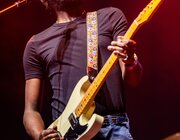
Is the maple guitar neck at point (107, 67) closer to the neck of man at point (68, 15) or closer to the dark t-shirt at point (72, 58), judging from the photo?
the dark t-shirt at point (72, 58)

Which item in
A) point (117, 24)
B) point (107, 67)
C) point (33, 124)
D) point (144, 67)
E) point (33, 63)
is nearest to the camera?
point (107, 67)

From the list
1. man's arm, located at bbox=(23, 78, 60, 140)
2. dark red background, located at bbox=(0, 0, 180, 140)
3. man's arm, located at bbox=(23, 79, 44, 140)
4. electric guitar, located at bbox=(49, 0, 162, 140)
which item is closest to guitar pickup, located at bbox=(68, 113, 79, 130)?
electric guitar, located at bbox=(49, 0, 162, 140)

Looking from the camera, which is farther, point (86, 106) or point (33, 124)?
point (33, 124)

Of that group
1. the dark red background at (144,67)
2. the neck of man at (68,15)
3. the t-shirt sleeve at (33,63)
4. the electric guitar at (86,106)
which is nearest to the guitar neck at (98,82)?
the electric guitar at (86,106)

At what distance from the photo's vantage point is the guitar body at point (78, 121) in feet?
6.57

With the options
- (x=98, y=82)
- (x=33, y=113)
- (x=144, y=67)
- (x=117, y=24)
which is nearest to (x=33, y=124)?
(x=33, y=113)

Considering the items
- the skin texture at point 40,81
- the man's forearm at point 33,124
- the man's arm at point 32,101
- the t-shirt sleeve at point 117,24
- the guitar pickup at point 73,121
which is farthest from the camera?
the man's arm at point 32,101

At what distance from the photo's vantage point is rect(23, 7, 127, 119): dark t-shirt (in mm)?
2141

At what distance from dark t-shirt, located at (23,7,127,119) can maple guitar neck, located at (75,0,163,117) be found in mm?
77

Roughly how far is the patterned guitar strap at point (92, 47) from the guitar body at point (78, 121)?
1.9 inches

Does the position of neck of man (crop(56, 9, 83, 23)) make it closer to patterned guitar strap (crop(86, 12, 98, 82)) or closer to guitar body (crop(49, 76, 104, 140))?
patterned guitar strap (crop(86, 12, 98, 82))

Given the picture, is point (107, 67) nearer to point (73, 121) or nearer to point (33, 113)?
point (73, 121)

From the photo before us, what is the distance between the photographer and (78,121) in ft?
6.92

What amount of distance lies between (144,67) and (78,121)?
50.0 inches
